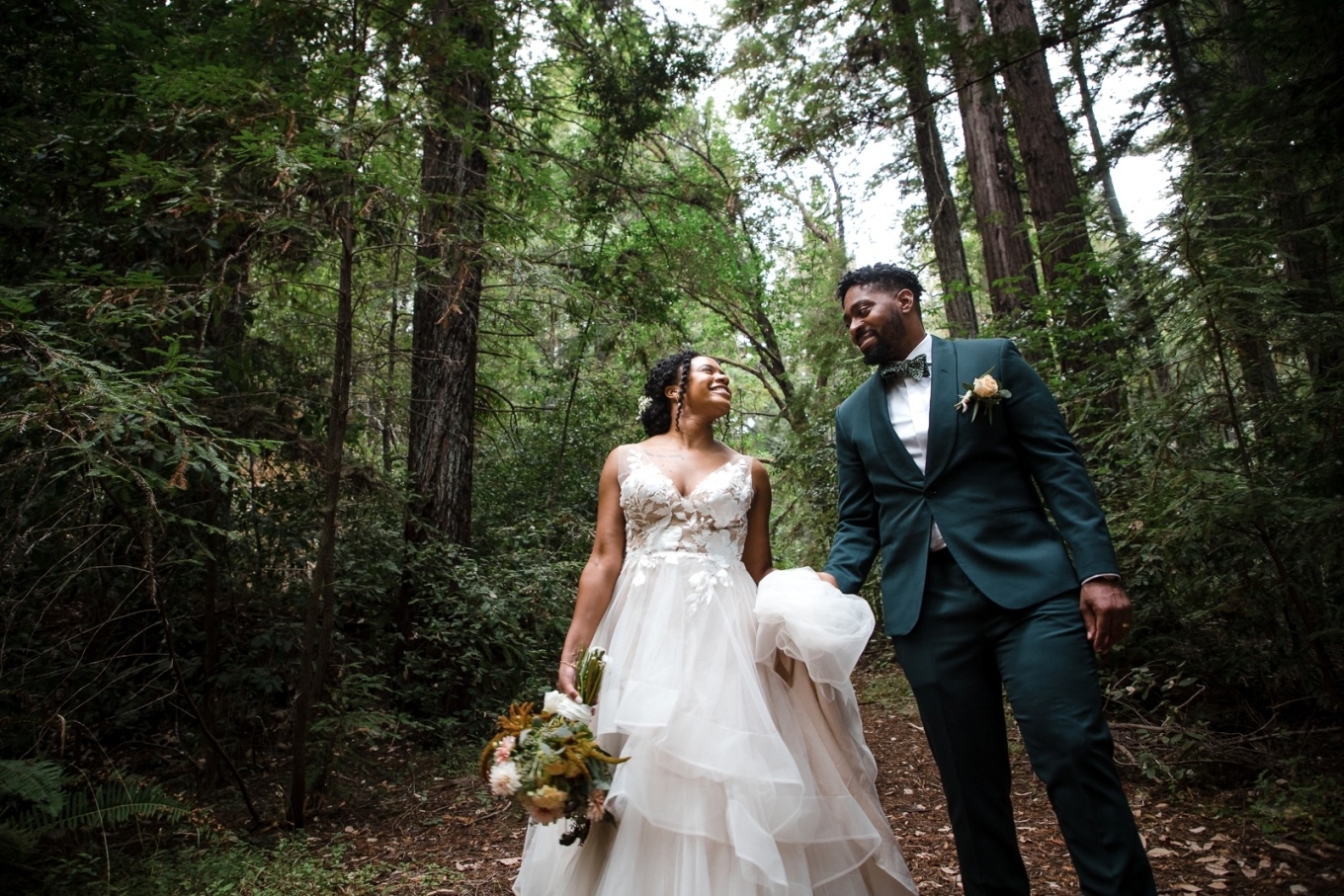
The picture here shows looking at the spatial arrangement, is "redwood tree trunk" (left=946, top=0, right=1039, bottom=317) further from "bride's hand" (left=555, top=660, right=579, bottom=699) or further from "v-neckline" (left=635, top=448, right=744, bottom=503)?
"bride's hand" (left=555, top=660, right=579, bottom=699)

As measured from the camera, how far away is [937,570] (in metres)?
2.83

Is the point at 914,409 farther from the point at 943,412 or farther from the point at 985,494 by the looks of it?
the point at 985,494

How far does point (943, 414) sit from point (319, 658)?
3617 millimetres

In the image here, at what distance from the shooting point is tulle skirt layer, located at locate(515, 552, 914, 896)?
2.82m

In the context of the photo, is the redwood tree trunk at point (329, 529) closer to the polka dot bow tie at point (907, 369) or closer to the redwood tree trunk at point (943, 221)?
the polka dot bow tie at point (907, 369)

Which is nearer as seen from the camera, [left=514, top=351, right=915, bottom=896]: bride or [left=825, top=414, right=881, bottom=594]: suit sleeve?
[left=514, top=351, right=915, bottom=896]: bride

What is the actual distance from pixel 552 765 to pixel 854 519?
1392 mm

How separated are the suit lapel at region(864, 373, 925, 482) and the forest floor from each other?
6.78 feet

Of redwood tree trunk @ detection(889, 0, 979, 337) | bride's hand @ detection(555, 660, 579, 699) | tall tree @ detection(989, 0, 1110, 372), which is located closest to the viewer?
bride's hand @ detection(555, 660, 579, 699)

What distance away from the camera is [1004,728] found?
274 cm

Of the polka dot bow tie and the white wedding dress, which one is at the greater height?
the polka dot bow tie

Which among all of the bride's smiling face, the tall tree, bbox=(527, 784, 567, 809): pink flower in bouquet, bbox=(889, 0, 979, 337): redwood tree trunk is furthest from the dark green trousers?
bbox=(889, 0, 979, 337): redwood tree trunk

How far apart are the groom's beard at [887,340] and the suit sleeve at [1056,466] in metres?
0.36

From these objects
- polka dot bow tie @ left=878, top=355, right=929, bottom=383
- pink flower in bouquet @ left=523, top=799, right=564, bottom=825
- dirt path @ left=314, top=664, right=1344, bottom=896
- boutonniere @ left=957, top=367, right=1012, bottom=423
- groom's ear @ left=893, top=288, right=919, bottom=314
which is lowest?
dirt path @ left=314, top=664, right=1344, bottom=896
